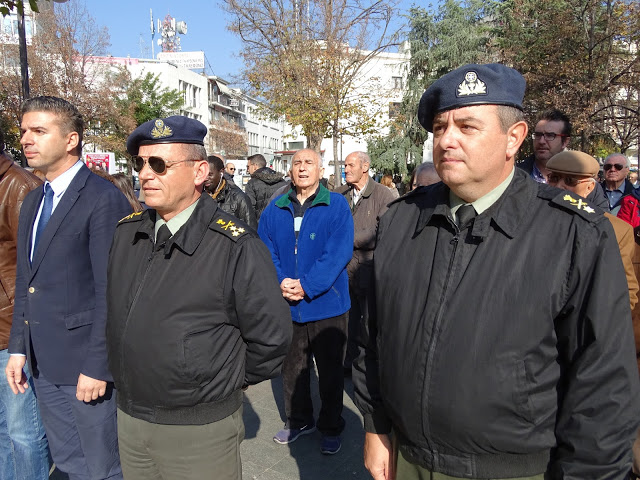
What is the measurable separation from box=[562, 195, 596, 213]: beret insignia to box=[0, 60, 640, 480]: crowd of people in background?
13mm

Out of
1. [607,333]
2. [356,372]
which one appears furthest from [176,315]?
[607,333]

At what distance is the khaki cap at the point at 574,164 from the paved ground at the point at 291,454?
7.85 feet

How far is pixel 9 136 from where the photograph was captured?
2061 cm

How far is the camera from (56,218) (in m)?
2.68

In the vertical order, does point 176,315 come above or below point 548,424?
above

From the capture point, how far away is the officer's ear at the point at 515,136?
1.68m

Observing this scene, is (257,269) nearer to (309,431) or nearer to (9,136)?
(309,431)

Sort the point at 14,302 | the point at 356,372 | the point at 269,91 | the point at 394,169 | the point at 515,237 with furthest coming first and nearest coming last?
the point at 394,169 → the point at 269,91 → the point at 14,302 → the point at 356,372 → the point at 515,237

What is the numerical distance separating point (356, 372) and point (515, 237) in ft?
2.71

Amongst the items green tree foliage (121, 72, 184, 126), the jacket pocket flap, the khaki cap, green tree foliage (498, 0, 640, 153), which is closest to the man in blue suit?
the jacket pocket flap

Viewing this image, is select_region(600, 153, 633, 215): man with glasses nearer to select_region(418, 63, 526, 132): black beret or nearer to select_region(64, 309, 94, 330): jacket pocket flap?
select_region(418, 63, 526, 132): black beret

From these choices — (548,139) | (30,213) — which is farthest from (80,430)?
(548,139)

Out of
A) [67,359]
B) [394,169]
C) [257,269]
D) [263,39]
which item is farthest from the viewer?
[394,169]

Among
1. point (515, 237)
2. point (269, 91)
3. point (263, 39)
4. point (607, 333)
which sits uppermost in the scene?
point (263, 39)
